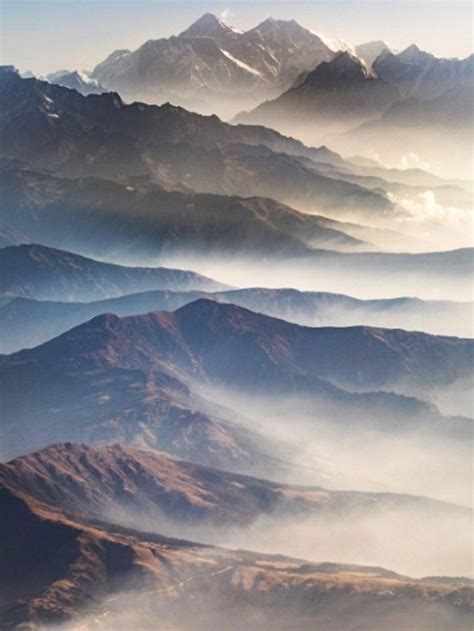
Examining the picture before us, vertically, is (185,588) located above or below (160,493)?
below

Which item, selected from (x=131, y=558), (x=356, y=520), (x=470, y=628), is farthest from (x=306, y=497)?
(x=470, y=628)

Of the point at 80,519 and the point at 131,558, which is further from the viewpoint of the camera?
the point at 80,519

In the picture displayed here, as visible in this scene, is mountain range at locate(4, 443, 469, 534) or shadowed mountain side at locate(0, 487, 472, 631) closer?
shadowed mountain side at locate(0, 487, 472, 631)

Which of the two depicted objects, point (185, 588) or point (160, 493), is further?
point (160, 493)

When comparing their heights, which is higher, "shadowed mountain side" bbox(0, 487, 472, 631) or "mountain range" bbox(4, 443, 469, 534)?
"mountain range" bbox(4, 443, 469, 534)

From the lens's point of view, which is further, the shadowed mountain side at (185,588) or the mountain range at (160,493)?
the mountain range at (160,493)

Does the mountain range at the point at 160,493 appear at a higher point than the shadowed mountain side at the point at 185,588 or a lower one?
higher

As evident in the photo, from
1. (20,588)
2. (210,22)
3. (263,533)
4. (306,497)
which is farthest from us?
(210,22)

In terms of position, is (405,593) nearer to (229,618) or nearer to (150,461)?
(229,618)
